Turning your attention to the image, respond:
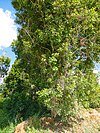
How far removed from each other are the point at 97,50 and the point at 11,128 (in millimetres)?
4716

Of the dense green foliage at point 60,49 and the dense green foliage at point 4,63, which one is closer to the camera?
the dense green foliage at point 60,49

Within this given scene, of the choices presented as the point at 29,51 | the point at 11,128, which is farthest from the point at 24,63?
the point at 11,128

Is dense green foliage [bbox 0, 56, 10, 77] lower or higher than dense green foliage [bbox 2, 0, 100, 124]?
higher

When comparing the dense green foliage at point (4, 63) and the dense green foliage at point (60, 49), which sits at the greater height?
the dense green foliage at point (4, 63)

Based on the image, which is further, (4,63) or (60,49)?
(4,63)

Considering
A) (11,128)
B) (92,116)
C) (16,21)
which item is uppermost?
(16,21)

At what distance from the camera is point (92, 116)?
488 inches

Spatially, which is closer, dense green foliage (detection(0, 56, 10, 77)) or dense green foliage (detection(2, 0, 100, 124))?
dense green foliage (detection(2, 0, 100, 124))

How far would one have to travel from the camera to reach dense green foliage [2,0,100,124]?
10.9 metres

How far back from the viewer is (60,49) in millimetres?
10953

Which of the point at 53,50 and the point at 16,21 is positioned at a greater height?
the point at 16,21

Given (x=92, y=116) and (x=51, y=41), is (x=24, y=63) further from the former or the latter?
(x=92, y=116)

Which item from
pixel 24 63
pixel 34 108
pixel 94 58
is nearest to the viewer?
pixel 94 58

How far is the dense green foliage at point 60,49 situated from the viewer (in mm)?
10922
